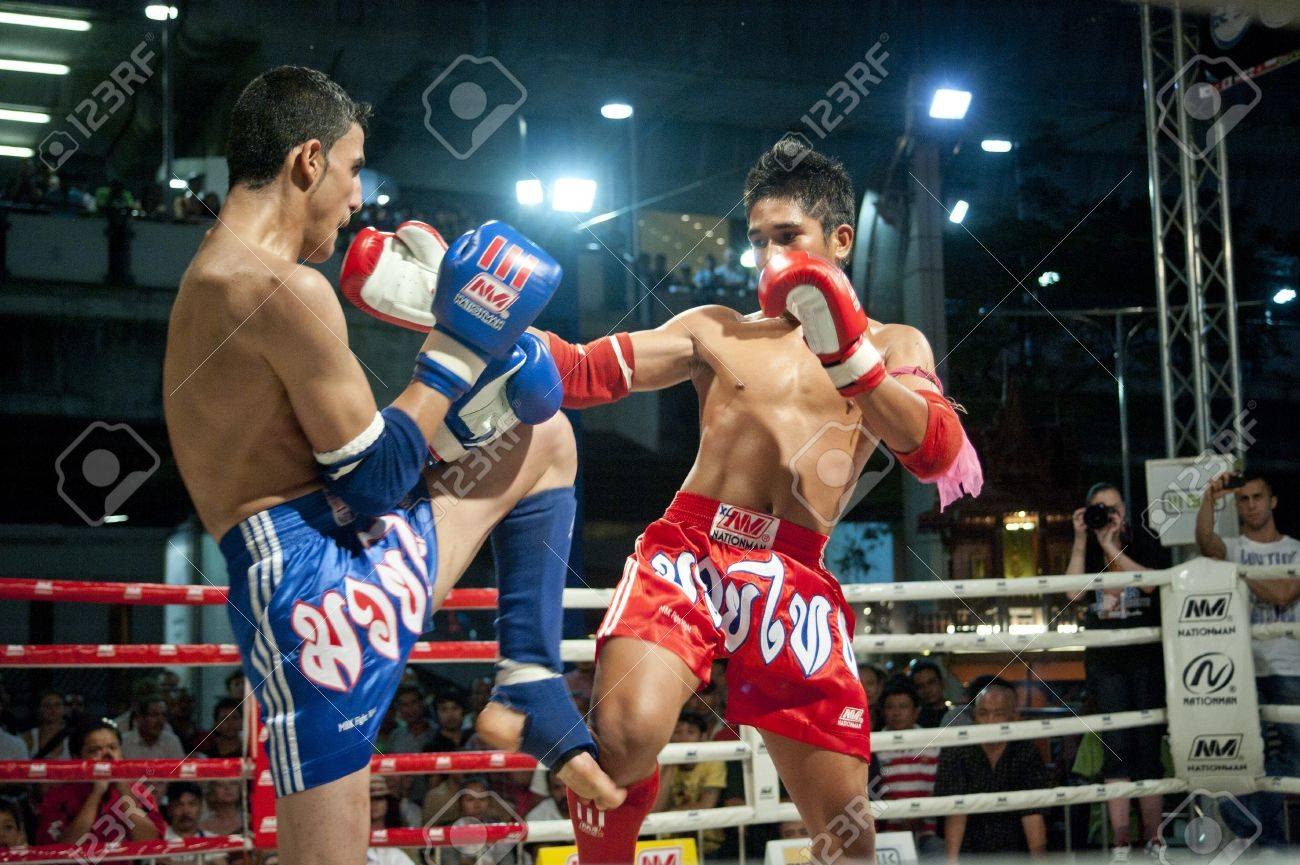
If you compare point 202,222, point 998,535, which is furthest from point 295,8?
point 998,535

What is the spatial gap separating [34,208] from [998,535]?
7.25 meters

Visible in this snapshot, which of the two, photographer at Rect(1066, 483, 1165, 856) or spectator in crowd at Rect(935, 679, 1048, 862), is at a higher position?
photographer at Rect(1066, 483, 1165, 856)

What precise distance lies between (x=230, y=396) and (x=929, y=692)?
382 centimetres

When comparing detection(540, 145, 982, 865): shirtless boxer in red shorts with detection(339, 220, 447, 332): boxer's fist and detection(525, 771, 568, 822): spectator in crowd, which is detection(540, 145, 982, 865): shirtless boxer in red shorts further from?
detection(525, 771, 568, 822): spectator in crowd

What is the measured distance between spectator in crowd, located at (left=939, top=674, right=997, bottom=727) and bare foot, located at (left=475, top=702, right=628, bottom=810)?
267cm

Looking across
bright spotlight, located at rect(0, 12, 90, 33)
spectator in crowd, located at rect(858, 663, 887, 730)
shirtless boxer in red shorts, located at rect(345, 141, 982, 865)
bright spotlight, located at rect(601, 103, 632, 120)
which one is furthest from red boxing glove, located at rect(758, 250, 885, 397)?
bright spotlight, located at rect(0, 12, 90, 33)

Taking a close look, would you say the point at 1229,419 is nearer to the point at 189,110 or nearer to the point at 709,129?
the point at 709,129

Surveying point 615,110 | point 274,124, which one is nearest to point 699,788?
point 274,124

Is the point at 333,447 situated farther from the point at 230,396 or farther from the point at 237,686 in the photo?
the point at 237,686

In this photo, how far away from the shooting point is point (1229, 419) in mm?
5598

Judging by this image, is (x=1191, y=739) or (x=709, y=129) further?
(x=709, y=129)

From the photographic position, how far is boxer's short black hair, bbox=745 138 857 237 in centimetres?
251

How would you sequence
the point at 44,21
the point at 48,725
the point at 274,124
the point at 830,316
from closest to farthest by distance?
1. the point at 274,124
2. the point at 830,316
3. the point at 48,725
4. the point at 44,21

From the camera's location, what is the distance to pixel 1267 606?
13.6 feet
